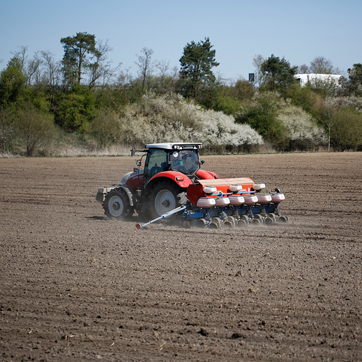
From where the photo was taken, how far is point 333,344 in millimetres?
5035

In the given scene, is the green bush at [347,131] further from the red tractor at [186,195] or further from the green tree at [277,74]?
the red tractor at [186,195]

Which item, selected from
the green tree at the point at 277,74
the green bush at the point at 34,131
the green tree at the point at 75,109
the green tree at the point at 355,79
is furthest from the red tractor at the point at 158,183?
the green tree at the point at 355,79

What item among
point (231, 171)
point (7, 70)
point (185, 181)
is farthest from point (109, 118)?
point (185, 181)

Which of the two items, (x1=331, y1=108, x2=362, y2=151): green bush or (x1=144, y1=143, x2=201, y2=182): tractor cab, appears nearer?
(x1=144, y1=143, x2=201, y2=182): tractor cab

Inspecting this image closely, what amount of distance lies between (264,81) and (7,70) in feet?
112

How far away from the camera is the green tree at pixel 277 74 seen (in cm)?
7131

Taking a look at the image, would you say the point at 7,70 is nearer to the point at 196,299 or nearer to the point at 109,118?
the point at 109,118

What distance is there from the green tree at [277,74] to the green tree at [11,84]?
31932 millimetres

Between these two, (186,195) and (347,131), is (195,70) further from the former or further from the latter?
(186,195)

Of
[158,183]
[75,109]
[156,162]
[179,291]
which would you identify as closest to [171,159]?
[156,162]

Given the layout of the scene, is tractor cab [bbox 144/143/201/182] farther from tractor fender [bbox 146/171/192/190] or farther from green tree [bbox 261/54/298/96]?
green tree [bbox 261/54/298/96]

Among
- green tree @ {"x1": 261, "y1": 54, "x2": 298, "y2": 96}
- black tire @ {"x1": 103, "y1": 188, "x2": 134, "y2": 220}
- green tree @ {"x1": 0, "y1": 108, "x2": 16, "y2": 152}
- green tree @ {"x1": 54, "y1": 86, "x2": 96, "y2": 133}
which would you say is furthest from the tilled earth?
green tree @ {"x1": 261, "y1": 54, "x2": 298, "y2": 96}

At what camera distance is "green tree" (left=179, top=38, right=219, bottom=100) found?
63.8m

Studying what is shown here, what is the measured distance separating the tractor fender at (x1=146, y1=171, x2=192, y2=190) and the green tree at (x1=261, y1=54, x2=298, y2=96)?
60.9 m
